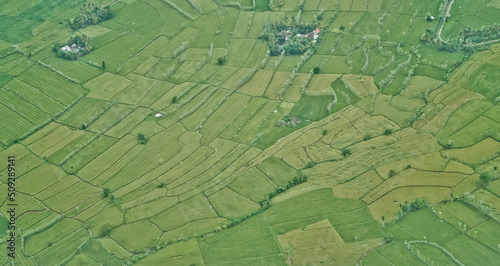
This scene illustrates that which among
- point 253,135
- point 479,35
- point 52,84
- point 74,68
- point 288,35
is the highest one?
point 479,35

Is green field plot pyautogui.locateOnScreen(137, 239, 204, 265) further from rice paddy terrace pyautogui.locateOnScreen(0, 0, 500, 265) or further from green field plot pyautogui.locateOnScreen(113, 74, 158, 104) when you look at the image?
green field plot pyautogui.locateOnScreen(113, 74, 158, 104)

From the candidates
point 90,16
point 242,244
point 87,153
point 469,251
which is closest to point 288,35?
point 90,16

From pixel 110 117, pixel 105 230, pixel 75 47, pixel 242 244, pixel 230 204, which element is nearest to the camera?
pixel 242 244

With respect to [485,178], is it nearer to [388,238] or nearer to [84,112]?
[388,238]

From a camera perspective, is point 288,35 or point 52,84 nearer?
point 52,84

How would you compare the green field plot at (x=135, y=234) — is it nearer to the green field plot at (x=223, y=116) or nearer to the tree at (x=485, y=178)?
the green field plot at (x=223, y=116)

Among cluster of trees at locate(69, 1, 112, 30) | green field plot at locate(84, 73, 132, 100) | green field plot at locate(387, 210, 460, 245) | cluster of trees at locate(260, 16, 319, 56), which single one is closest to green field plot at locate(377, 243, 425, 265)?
green field plot at locate(387, 210, 460, 245)

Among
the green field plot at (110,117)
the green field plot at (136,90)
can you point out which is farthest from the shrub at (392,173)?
the green field plot at (136,90)
